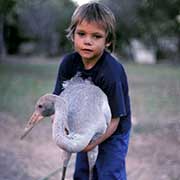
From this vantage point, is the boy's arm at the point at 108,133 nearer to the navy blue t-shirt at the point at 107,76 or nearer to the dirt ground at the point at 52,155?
the navy blue t-shirt at the point at 107,76

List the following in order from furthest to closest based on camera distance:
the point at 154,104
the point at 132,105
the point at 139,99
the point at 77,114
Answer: the point at 139,99 → the point at 154,104 → the point at 132,105 → the point at 77,114

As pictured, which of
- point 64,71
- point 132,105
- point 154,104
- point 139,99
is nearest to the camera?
point 64,71

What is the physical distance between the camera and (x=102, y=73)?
→ 115 inches

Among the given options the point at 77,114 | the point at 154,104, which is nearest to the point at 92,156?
the point at 77,114

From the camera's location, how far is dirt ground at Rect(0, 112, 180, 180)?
5.66m

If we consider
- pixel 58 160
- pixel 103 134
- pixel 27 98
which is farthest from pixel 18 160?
pixel 27 98

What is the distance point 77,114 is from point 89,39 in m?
0.42

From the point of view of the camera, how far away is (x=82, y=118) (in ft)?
8.97

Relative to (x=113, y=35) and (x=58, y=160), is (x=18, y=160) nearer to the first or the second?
(x=58, y=160)

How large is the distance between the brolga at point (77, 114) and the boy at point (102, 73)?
0.08 metres

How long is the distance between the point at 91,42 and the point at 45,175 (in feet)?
9.92

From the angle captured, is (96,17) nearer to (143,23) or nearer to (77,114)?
(77,114)

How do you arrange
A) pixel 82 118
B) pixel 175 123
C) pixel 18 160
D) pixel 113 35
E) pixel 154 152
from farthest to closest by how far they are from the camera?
pixel 175 123, pixel 154 152, pixel 18 160, pixel 113 35, pixel 82 118

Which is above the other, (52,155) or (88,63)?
(88,63)
